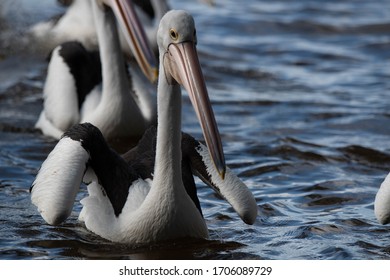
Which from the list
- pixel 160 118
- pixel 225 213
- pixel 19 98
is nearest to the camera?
pixel 160 118

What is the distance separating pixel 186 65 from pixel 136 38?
6.04ft

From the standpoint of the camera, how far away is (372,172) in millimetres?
7547

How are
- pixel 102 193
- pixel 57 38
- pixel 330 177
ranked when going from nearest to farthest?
pixel 102 193 → pixel 330 177 → pixel 57 38

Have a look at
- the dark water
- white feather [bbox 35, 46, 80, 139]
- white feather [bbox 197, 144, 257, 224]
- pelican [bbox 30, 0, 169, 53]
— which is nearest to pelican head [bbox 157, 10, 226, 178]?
white feather [bbox 197, 144, 257, 224]

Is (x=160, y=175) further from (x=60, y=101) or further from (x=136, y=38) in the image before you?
(x=60, y=101)

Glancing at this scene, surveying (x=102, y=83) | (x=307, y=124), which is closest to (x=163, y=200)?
(x=102, y=83)

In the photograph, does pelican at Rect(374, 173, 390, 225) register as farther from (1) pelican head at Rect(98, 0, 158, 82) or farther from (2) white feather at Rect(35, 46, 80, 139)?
(2) white feather at Rect(35, 46, 80, 139)

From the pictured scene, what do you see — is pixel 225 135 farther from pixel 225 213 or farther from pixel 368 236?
pixel 368 236

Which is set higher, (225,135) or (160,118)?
(160,118)

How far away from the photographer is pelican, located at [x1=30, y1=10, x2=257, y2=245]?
529 cm

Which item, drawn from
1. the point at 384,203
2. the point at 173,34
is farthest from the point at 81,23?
the point at 384,203

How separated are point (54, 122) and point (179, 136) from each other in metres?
2.92

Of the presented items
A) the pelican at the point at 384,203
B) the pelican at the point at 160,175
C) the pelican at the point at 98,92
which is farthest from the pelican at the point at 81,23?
the pelican at the point at 384,203

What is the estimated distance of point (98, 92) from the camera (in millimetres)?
8305
